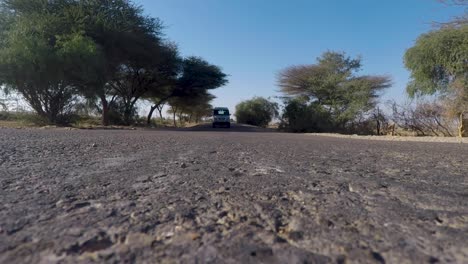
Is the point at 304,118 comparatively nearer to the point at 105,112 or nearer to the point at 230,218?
the point at 105,112

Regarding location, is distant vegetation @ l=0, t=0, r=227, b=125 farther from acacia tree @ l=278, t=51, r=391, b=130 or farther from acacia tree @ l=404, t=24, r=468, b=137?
acacia tree @ l=404, t=24, r=468, b=137

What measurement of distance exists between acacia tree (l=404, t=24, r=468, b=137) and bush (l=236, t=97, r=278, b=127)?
2758 centimetres

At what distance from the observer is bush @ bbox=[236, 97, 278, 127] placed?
143 ft

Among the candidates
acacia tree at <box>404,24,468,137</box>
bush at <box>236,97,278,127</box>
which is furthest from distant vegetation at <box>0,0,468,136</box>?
bush at <box>236,97,278,127</box>

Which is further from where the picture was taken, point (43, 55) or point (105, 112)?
point (105, 112)

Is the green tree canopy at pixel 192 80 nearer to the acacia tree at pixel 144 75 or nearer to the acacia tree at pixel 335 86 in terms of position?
the acacia tree at pixel 144 75

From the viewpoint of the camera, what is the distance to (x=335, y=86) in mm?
19531

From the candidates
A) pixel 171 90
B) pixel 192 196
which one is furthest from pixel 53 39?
pixel 192 196

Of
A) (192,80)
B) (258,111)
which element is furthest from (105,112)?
(258,111)

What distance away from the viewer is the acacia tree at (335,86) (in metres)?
16.8

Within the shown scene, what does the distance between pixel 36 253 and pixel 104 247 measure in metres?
0.21

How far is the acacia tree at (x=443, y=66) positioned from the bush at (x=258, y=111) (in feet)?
90.5

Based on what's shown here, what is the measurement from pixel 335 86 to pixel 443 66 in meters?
7.02

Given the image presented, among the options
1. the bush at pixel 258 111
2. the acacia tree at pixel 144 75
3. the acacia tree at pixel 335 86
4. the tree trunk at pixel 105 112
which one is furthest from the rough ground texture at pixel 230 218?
the bush at pixel 258 111
